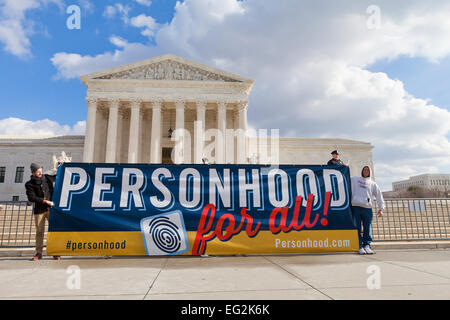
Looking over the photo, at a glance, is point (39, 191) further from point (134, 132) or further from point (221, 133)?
point (134, 132)

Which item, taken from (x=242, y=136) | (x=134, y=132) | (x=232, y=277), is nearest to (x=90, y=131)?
(x=134, y=132)

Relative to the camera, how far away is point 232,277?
4.27 m

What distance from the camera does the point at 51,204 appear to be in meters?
6.16

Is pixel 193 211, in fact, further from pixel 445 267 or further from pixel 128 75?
pixel 128 75

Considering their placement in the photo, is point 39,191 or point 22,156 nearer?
point 39,191

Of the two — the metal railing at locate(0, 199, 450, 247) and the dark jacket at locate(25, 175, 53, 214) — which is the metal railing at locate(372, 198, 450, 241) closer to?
the metal railing at locate(0, 199, 450, 247)

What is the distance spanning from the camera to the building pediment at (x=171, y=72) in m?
35.2

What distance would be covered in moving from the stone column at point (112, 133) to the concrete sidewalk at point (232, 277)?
2795 cm

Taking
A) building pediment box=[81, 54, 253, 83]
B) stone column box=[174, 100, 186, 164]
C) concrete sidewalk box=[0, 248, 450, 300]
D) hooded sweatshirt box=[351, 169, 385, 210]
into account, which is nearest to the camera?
concrete sidewalk box=[0, 248, 450, 300]

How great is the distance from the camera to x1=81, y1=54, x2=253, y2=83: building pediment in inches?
1388

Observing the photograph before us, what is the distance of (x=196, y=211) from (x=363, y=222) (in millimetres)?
4125

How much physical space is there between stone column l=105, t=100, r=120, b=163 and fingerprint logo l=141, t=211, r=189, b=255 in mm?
28824

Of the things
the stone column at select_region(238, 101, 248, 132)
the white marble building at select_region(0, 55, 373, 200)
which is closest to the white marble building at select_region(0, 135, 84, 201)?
the white marble building at select_region(0, 55, 373, 200)
